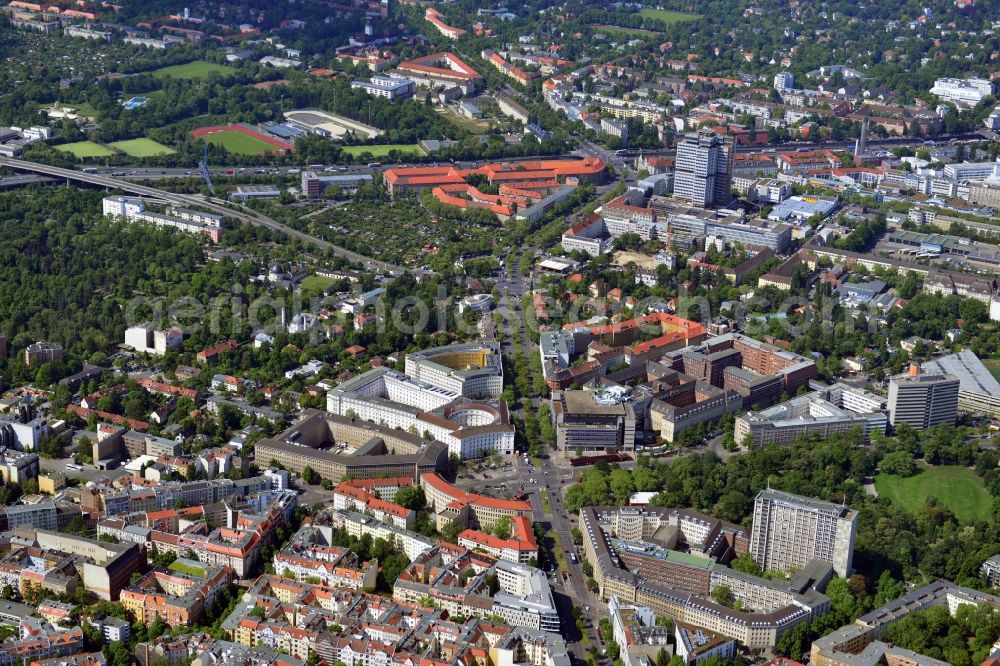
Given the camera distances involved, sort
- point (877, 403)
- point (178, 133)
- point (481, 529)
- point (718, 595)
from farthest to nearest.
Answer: point (178, 133)
point (877, 403)
point (481, 529)
point (718, 595)

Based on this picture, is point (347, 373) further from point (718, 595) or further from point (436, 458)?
point (718, 595)

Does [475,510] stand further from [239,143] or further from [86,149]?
[86,149]

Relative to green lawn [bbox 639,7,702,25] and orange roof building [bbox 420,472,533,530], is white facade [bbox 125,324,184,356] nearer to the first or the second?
orange roof building [bbox 420,472,533,530]

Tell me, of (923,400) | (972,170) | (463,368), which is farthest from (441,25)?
(923,400)

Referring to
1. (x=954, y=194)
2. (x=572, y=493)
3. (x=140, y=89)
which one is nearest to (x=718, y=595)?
(x=572, y=493)

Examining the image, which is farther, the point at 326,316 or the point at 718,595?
the point at 326,316

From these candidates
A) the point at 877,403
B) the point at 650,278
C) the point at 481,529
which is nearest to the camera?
the point at 481,529

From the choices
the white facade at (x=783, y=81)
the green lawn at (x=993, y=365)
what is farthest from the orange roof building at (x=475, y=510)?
the white facade at (x=783, y=81)
